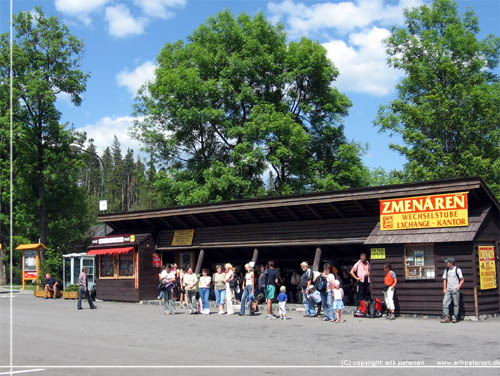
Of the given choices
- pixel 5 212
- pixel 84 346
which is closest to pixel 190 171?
pixel 5 212

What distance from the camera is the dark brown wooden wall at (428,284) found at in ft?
54.9

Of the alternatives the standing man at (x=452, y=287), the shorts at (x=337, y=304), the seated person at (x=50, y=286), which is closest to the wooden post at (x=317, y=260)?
the shorts at (x=337, y=304)

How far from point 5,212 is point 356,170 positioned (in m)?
28.7

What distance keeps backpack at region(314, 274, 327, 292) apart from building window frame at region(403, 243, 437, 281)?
265cm

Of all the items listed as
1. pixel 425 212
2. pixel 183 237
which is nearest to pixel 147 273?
pixel 183 237

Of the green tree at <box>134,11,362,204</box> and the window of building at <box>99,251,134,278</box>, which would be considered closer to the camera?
the window of building at <box>99,251,134,278</box>

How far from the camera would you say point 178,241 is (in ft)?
86.2

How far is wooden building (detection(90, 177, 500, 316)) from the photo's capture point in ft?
56.0

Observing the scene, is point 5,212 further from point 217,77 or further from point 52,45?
point 217,77

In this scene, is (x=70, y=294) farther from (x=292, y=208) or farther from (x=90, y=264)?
(x=292, y=208)

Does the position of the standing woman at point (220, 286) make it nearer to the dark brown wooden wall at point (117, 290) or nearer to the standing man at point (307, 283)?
the standing man at point (307, 283)

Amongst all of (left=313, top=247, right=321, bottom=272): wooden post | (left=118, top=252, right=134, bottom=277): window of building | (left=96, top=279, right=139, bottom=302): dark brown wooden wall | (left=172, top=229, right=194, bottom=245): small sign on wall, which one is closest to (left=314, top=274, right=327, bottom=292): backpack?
(left=313, top=247, right=321, bottom=272): wooden post

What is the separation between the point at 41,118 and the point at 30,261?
12.0m

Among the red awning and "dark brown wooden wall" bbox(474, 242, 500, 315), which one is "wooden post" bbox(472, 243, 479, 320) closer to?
"dark brown wooden wall" bbox(474, 242, 500, 315)
